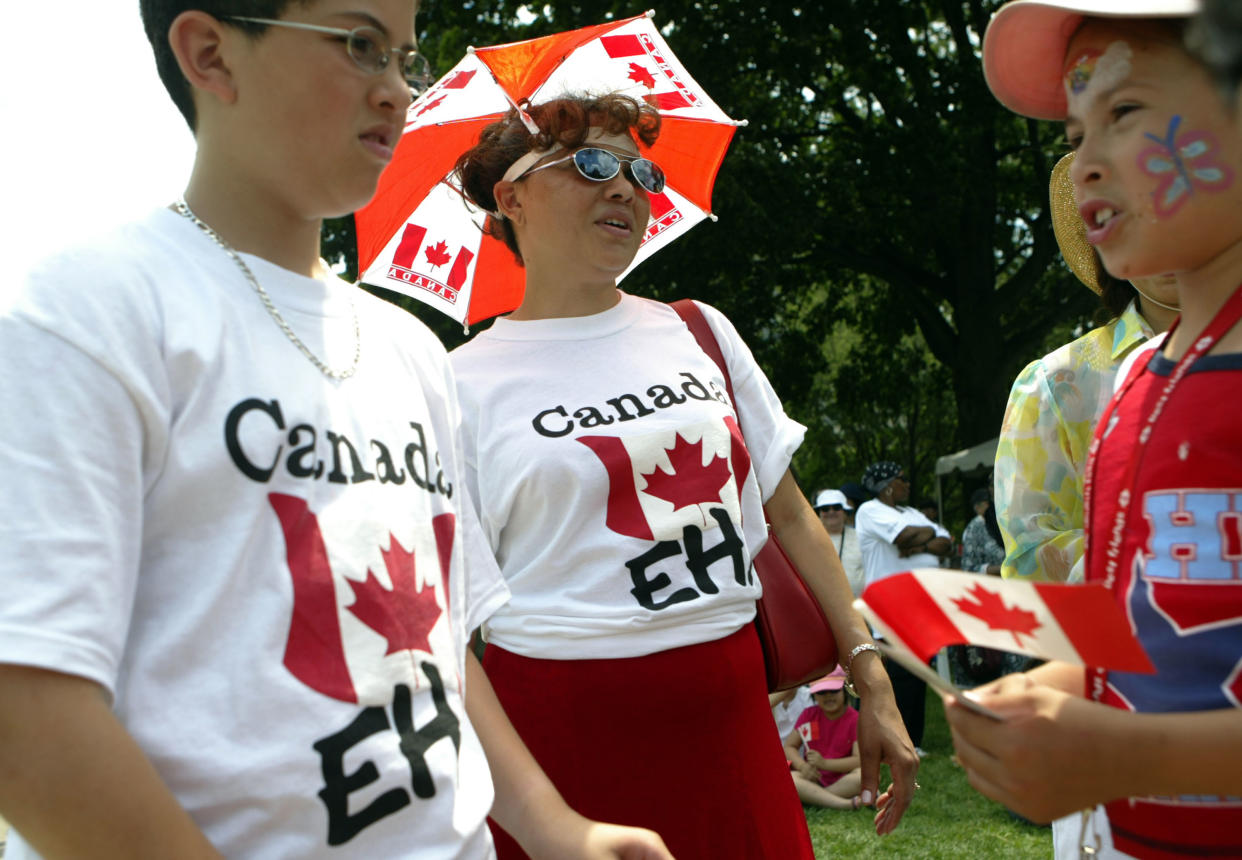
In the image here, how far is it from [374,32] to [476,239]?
6.37 ft

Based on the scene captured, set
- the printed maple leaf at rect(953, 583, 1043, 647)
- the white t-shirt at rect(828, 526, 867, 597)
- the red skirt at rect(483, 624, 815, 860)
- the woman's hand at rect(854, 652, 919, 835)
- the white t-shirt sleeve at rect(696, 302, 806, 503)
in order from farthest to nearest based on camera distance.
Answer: the white t-shirt at rect(828, 526, 867, 597), the white t-shirt sleeve at rect(696, 302, 806, 503), the woman's hand at rect(854, 652, 919, 835), the red skirt at rect(483, 624, 815, 860), the printed maple leaf at rect(953, 583, 1043, 647)

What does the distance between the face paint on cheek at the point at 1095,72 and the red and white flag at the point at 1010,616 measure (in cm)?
63

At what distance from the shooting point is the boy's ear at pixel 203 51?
138 centimetres

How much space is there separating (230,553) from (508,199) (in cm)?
188

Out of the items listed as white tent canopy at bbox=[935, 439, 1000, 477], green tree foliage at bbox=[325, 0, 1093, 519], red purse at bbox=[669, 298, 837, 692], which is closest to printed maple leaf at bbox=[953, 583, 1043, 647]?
red purse at bbox=[669, 298, 837, 692]

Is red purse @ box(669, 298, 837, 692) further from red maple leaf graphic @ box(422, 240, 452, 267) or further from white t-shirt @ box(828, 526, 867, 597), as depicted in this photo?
white t-shirt @ box(828, 526, 867, 597)

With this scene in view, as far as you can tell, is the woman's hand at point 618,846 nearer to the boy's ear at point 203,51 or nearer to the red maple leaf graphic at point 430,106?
the boy's ear at point 203,51

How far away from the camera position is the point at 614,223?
9.14ft

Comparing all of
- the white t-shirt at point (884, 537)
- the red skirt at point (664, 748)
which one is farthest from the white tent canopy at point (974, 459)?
the red skirt at point (664, 748)

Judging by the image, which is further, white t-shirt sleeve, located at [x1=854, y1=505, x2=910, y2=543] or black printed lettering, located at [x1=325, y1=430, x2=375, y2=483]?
white t-shirt sleeve, located at [x1=854, y1=505, x2=910, y2=543]

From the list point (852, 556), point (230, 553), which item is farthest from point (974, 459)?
point (230, 553)

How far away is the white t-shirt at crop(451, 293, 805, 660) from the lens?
7.82ft

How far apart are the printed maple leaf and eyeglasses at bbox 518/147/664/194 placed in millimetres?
1820

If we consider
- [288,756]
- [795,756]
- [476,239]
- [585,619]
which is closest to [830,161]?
[795,756]
